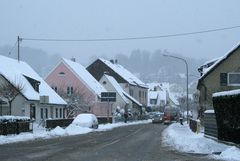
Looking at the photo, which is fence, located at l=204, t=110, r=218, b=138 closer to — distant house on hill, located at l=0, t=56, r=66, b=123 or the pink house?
distant house on hill, located at l=0, t=56, r=66, b=123

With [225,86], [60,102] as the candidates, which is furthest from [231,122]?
[60,102]

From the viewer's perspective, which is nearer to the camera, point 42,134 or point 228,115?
point 228,115

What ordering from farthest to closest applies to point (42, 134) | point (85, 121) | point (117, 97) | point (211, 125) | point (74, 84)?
1. point (117, 97)
2. point (74, 84)
3. point (85, 121)
4. point (42, 134)
5. point (211, 125)

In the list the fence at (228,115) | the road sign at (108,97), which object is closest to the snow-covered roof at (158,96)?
the road sign at (108,97)

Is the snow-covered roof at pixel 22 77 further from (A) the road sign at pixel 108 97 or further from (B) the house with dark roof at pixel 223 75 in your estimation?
(B) the house with dark roof at pixel 223 75

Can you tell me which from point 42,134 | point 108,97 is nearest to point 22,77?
point 108,97

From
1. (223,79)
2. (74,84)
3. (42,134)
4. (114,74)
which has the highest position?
(114,74)

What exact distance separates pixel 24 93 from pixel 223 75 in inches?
792

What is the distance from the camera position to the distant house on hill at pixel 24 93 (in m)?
47.4

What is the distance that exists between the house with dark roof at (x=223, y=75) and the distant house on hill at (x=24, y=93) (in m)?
15.9

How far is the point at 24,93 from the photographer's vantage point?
52.3m

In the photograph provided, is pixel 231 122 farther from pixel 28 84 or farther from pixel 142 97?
pixel 142 97

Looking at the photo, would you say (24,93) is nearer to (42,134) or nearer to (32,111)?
(32,111)

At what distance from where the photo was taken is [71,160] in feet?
60.3
